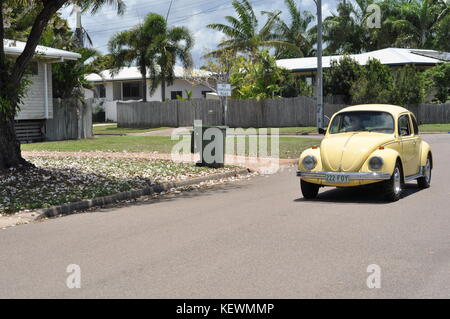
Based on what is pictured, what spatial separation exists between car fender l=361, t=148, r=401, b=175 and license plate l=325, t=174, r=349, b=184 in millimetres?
326

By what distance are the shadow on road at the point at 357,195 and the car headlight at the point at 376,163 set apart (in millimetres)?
386

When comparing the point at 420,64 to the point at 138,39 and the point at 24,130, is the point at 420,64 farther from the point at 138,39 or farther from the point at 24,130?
the point at 24,130

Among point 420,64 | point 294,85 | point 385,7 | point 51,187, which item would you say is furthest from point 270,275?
point 385,7

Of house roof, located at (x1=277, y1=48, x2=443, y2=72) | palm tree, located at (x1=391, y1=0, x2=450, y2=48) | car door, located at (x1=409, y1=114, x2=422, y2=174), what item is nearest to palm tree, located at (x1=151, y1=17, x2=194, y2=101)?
house roof, located at (x1=277, y1=48, x2=443, y2=72)

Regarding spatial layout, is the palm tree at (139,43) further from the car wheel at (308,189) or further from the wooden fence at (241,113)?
the car wheel at (308,189)

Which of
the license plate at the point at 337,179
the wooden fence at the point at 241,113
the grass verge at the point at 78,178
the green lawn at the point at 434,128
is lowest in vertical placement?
the grass verge at the point at 78,178

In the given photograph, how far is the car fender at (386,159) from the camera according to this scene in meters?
11.1

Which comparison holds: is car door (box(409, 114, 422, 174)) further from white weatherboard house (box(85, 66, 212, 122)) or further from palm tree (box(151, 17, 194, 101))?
white weatherboard house (box(85, 66, 212, 122))

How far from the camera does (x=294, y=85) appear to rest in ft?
147

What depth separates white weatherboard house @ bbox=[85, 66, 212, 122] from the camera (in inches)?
2207

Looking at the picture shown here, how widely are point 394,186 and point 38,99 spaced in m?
19.9

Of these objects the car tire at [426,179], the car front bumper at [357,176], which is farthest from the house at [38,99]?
the car front bumper at [357,176]

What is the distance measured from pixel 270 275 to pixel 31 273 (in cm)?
245
